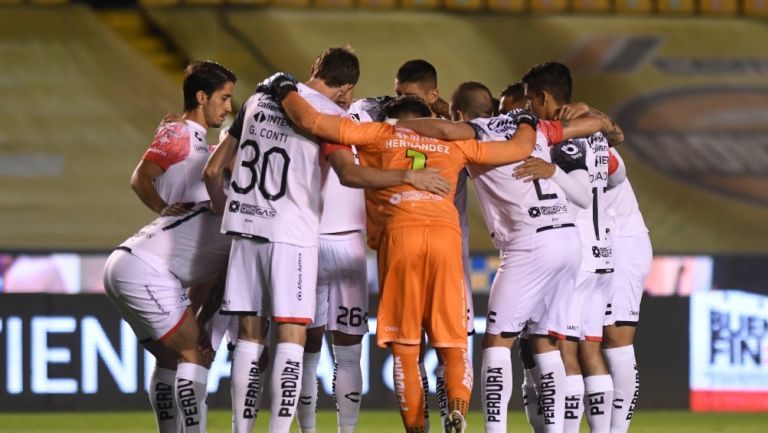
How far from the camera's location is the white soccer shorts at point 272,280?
18.8 feet

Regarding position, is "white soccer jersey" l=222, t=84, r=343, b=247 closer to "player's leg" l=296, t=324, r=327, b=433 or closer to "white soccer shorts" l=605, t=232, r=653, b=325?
"player's leg" l=296, t=324, r=327, b=433

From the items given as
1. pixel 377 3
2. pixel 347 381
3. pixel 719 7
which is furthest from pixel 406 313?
pixel 719 7

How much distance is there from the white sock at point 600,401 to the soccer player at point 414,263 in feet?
2.96

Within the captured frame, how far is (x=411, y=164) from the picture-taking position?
231 inches

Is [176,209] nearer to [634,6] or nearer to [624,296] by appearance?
[624,296]

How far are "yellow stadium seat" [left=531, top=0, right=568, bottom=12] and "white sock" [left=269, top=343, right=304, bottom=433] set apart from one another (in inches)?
255

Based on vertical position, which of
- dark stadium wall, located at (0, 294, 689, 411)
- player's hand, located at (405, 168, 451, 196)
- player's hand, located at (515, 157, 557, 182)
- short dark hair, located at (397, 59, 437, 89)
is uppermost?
short dark hair, located at (397, 59, 437, 89)

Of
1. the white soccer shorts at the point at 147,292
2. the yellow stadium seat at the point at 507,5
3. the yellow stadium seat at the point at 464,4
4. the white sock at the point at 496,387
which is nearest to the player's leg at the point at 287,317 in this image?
the white soccer shorts at the point at 147,292

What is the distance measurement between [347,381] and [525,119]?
155 cm

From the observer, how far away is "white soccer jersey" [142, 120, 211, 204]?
6.26 metres

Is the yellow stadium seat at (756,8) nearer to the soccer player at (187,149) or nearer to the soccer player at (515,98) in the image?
the soccer player at (515,98)

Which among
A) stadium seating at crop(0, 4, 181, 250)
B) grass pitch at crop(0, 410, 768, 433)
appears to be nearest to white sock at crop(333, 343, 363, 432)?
grass pitch at crop(0, 410, 768, 433)

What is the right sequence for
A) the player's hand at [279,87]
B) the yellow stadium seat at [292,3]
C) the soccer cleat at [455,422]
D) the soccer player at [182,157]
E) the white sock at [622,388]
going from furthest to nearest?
1. the yellow stadium seat at [292,3]
2. the white sock at [622,388]
3. the soccer player at [182,157]
4. the player's hand at [279,87]
5. the soccer cleat at [455,422]

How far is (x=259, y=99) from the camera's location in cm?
590
